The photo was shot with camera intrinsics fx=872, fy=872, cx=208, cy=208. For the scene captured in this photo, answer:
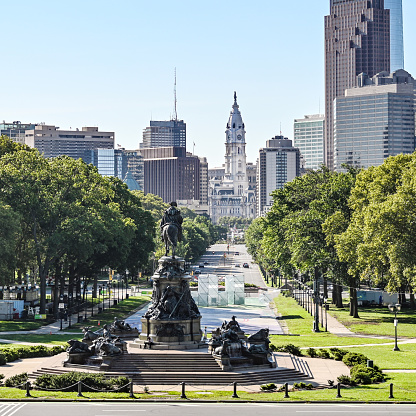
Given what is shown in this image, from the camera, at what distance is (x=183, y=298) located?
184ft

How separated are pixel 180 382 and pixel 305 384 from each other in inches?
267

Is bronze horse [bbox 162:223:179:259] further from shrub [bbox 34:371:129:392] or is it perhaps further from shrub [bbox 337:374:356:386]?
shrub [bbox 337:374:356:386]

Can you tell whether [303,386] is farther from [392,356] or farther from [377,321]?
[377,321]

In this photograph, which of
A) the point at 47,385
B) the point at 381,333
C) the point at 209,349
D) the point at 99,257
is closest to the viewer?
the point at 47,385

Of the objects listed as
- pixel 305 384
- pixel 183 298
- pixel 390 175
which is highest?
A: pixel 390 175

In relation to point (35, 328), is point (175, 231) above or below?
above

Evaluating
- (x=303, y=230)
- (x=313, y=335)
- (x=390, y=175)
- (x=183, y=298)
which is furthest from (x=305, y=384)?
(x=303, y=230)

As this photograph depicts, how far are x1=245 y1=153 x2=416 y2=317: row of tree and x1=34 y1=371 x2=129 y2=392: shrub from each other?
3314cm

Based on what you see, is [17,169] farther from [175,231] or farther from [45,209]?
[175,231]

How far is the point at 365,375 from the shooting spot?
157 feet

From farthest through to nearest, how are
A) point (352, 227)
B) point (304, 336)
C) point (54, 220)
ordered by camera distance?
point (54, 220) → point (352, 227) → point (304, 336)

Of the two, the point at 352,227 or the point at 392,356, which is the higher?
the point at 352,227

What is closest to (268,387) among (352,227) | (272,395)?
(272,395)

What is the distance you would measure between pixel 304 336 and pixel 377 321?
1413 cm
